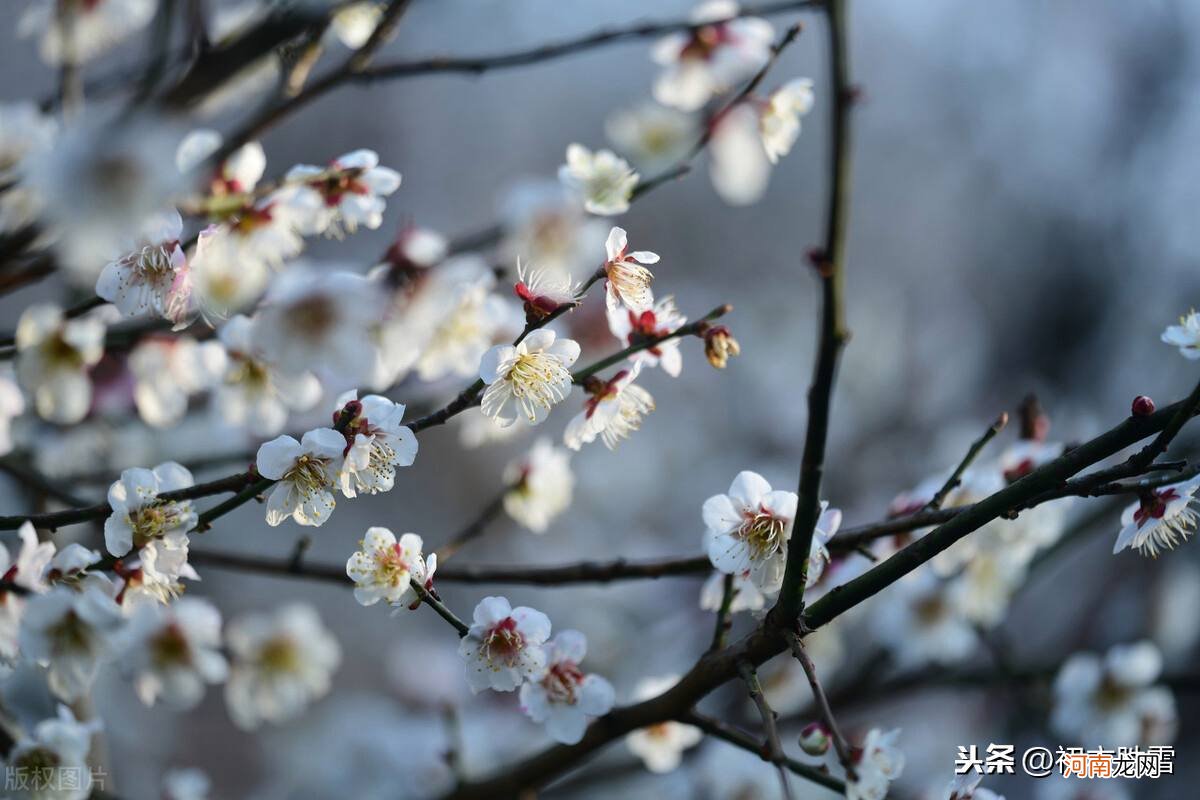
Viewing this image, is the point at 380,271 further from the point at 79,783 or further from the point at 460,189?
the point at 460,189

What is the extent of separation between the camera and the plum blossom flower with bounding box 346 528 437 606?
1037 mm

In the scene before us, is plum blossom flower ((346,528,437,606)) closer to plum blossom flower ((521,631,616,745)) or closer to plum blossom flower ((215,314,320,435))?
plum blossom flower ((521,631,616,745))

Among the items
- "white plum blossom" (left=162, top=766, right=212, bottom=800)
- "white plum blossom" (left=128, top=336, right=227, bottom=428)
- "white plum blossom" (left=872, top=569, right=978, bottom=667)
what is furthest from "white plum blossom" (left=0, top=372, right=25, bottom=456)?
"white plum blossom" (left=872, top=569, right=978, bottom=667)

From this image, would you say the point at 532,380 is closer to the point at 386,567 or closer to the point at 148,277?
the point at 386,567

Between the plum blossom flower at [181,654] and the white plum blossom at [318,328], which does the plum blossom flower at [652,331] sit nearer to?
the white plum blossom at [318,328]

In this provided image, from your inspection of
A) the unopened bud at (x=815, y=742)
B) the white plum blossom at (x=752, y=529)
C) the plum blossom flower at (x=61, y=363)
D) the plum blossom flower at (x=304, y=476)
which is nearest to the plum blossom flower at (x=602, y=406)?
the white plum blossom at (x=752, y=529)

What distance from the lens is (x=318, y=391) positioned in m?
1.46

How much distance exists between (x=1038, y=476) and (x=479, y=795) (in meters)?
0.92

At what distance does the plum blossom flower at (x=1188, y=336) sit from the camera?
102 cm

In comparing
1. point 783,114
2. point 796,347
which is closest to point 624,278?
point 783,114

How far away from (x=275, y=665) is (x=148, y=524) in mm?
1006

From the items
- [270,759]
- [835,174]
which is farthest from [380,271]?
[270,759]

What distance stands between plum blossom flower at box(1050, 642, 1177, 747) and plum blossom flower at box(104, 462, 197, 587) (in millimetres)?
1592

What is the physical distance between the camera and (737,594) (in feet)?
3.86
